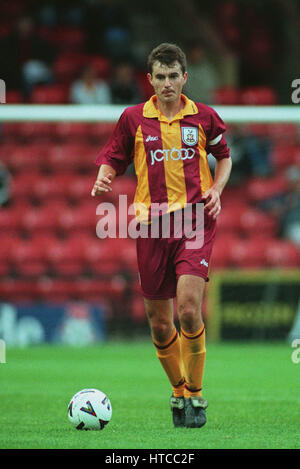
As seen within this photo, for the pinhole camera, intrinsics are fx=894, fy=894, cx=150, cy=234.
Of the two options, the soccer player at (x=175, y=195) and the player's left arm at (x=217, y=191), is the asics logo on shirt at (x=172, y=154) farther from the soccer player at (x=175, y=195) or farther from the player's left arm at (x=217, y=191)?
the player's left arm at (x=217, y=191)

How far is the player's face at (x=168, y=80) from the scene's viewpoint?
527cm

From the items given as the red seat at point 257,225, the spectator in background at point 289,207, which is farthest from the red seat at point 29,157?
the spectator in background at point 289,207

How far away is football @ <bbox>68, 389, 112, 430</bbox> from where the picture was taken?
16.7 feet

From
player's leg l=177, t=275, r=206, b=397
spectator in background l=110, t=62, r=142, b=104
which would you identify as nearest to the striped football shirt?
player's leg l=177, t=275, r=206, b=397

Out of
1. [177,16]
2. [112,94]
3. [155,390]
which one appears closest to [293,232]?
[112,94]

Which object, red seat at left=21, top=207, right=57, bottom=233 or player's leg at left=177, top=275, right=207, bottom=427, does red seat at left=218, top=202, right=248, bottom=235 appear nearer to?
red seat at left=21, top=207, right=57, bottom=233

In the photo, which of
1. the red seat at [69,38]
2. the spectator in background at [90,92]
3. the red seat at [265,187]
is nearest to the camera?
the spectator in background at [90,92]

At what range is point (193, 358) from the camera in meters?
5.32

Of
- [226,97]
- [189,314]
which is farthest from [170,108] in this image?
[226,97]

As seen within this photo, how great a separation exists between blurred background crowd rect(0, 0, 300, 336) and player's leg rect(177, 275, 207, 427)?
6.68 metres

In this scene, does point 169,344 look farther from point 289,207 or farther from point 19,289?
point 289,207

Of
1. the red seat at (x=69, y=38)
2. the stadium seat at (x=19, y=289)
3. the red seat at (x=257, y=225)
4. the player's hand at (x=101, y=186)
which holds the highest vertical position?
the red seat at (x=69, y=38)

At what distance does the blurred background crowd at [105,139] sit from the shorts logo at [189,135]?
22.3 ft
